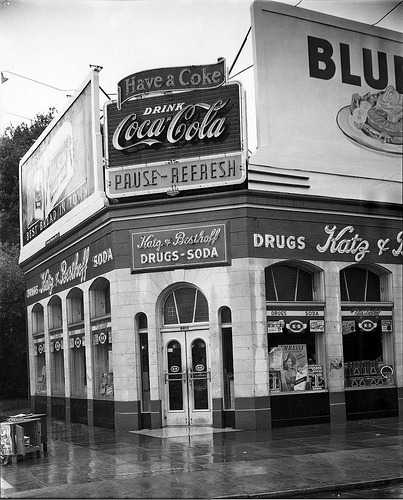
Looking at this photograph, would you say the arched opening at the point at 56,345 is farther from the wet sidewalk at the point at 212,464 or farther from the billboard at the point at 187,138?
the billboard at the point at 187,138

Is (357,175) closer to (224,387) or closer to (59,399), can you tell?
(224,387)

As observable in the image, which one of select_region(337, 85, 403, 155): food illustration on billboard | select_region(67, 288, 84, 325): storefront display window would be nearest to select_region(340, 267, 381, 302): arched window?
select_region(67, 288, 84, 325): storefront display window

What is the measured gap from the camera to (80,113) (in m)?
15.1

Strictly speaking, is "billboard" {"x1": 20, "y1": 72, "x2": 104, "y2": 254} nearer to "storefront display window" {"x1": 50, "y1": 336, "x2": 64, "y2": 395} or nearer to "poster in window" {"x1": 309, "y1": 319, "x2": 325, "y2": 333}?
"storefront display window" {"x1": 50, "y1": 336, "x2": 64, "y2": 395}

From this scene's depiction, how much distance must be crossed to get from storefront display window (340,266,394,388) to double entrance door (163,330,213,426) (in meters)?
2.83

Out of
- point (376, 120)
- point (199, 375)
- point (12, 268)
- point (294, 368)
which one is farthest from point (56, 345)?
point (376, 120)

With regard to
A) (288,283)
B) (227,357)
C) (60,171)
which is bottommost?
(227,357)

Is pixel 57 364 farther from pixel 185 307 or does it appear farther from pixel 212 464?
pixel 212 464

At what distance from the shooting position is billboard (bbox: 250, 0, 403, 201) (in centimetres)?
645

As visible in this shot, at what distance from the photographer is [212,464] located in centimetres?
1023

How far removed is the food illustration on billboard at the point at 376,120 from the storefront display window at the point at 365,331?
24.7ft

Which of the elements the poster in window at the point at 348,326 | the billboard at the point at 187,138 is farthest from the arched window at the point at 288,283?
the billboard at the point at 187,138

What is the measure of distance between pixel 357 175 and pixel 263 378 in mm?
7200

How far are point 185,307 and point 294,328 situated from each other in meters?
2.17
